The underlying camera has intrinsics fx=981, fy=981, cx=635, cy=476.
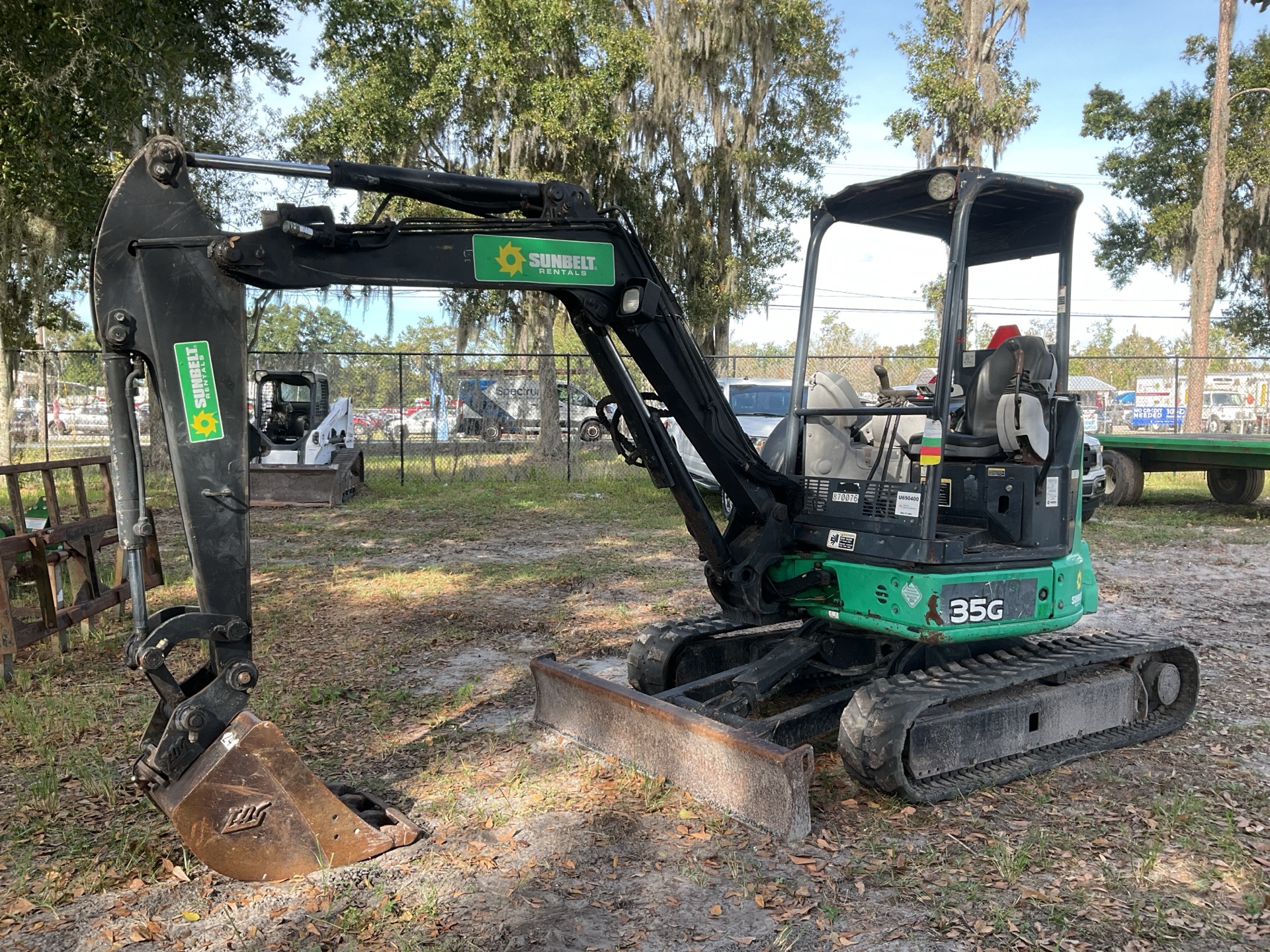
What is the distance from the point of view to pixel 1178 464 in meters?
14.7

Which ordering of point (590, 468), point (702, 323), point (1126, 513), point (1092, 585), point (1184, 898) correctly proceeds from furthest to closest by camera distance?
point (702, 323), point (590, 468), point (1126, 513), point (1092, 585), point (1184, 898)

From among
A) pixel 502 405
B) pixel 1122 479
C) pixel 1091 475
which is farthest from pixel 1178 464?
pixel 502 405

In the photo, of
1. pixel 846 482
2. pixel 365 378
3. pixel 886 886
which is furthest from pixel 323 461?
pixel 886 886

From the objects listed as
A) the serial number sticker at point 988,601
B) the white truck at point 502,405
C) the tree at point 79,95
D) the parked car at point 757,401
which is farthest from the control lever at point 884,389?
the white truck at point 502,405

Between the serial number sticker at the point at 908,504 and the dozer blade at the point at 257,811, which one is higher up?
the serial number sticker at the point at 908,504

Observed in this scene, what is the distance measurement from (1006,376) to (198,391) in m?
3.81

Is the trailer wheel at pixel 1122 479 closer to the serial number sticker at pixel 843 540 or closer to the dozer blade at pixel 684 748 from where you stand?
the serial number sticker at pixel 843 540

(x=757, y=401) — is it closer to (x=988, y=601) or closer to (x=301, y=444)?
(x=301, y=444)

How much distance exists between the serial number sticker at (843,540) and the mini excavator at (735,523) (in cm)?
2

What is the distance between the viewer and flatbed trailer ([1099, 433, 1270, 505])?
13.9 meters

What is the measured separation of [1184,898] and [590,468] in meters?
15.7

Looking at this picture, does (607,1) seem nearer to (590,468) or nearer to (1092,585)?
(590,468)

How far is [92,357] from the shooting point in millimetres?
19469

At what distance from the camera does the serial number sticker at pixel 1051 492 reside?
4.92 meters
